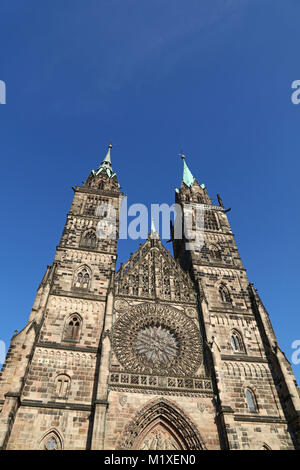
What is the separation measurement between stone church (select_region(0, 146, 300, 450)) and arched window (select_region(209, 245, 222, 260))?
1166 mm

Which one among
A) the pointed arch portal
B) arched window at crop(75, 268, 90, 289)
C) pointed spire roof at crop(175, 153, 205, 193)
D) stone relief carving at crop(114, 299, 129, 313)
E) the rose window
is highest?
Answer: pointed spire roof at crop(175, 153, 205, 193)

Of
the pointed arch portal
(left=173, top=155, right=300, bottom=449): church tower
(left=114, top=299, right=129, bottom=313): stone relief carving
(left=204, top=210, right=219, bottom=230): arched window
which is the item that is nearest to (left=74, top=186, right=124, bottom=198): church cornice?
(left=173, top=155, right=300, bottom=449): church tower

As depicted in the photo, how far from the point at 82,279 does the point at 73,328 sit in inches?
138

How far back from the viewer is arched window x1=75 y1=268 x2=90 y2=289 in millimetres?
18978

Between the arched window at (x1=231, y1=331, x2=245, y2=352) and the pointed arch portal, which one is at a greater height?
the arched window at (x1=231, y1=331, x2=245, y2=352)

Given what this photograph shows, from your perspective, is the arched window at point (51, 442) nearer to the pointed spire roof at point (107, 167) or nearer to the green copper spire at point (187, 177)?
the pointed spire roof at point (107, 167)

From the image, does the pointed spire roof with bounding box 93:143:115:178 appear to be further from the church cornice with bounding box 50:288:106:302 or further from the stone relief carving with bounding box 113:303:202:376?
the stone relief carving with bounding box 113:303:202:376

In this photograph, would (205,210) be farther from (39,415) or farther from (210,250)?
(39,415)

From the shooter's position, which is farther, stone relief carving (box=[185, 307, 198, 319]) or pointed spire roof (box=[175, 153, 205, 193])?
pointed spire roof (box=[175, 153, 205, 193])

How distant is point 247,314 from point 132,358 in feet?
26.2

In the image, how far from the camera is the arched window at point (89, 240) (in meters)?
21.8
